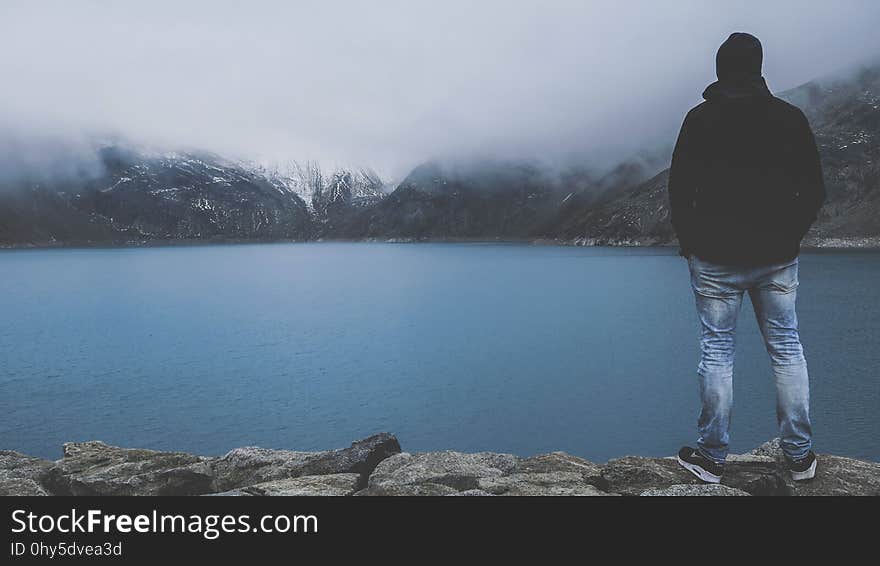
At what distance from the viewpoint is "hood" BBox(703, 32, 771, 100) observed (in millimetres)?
6012

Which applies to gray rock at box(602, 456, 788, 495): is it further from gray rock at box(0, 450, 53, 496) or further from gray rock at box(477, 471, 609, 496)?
gray rock at box(0, 450, 53, 496)

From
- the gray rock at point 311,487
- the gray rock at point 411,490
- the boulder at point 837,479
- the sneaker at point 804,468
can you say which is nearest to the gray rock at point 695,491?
the boulder at point 837,479

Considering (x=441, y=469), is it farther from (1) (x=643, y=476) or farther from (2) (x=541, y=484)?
(1) (x=643, y=476)

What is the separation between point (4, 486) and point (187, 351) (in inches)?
1485

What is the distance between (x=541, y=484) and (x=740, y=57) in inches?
190

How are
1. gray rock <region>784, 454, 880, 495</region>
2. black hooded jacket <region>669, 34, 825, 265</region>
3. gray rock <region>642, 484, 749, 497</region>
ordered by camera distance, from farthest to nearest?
gray rock <region>784, 454, 880, 495</region> → black hooded jacket <region>669, 34, 825, 265</region> → gray rock <region>642, 484, 749, 497</region>

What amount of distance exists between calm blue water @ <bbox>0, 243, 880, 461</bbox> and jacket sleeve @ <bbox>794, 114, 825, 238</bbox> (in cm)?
1843

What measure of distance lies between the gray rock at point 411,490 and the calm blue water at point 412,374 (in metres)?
17.4

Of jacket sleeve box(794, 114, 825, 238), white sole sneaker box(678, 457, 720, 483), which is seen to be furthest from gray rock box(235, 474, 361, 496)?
jacket sleeve box(794, 114, 825, 238)

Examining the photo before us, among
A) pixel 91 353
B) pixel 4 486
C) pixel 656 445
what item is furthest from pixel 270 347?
pixel 4 486

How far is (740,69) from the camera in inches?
239
